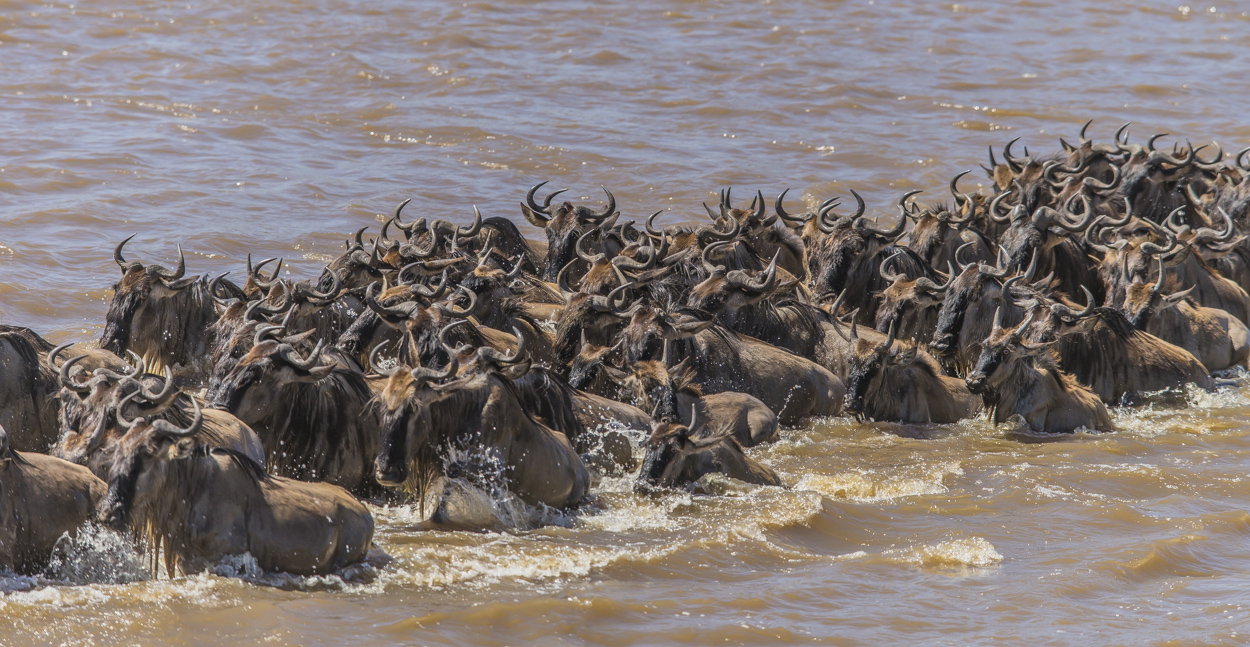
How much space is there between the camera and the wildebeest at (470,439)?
6.85 metres

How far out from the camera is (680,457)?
7.54 metres

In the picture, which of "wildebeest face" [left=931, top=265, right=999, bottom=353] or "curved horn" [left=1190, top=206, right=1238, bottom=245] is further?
"curved horn" [left=1190, top=206, right=1238, bottom=245]

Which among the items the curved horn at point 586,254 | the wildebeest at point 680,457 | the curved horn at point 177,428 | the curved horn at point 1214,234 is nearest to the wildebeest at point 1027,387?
the wildebeest at point 680,457

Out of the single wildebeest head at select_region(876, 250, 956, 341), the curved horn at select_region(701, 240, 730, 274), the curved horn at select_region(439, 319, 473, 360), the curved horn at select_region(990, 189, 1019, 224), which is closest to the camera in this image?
the curved horn at select_region(439, 319, 473, 360)

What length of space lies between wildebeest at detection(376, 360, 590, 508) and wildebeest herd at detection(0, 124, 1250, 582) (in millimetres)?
15

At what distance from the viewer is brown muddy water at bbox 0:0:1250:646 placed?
6164 mm

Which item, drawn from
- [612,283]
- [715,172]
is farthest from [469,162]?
[612,283]

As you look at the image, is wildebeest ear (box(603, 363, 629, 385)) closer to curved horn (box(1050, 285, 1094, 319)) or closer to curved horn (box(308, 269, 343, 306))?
curved horn (box(308, 269, 343, 306))

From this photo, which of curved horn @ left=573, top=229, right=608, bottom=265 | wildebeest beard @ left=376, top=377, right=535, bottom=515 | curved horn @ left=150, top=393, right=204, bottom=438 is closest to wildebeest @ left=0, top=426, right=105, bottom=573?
curved horn @ left=150, top=393, right=204, bottom=438

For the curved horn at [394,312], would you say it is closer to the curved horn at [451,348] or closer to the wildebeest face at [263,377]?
the curved horn at [451,348]

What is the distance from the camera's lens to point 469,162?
61.1 ft

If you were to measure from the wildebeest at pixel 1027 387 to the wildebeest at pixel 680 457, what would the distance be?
7.84ft

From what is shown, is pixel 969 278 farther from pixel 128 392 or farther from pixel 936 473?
pixel 128 392

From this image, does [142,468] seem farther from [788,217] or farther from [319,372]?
[788,217]
